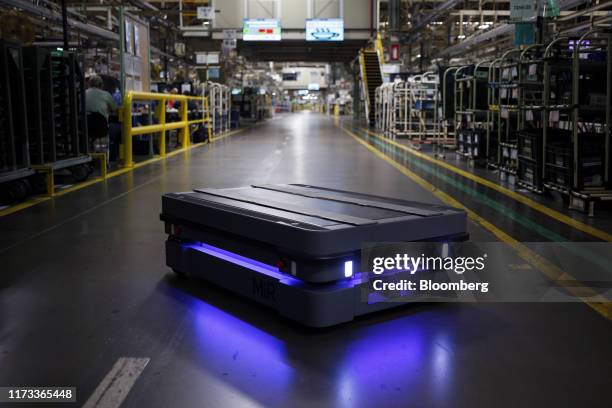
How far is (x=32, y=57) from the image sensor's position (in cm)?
836

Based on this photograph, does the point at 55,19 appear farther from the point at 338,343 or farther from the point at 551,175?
the point at 338,343

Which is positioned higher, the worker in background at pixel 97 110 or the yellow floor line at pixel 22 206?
the worker in background at pixel 97 110

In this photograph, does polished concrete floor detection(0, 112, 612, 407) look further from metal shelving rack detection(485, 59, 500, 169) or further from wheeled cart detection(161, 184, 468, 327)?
metal shelving rack detection(485, 59, 500, 169)

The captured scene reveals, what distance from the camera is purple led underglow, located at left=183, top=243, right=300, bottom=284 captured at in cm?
363

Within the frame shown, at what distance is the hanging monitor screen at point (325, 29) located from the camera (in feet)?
106

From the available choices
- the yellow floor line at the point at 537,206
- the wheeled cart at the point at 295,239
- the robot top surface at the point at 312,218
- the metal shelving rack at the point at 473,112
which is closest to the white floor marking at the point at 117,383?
the wheeled cart at the point at 295,239

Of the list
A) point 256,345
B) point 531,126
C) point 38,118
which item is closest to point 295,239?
point 256,345

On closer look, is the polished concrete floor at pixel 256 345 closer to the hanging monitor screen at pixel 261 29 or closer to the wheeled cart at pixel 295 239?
the wheeled cart at pixel 295 239

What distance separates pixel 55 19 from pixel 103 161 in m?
6.48

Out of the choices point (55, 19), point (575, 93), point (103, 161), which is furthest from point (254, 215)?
point (55, 19)

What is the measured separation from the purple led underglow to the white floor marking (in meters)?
0.88

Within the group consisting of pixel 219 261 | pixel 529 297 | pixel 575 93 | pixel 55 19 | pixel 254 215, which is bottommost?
pixel 529 297

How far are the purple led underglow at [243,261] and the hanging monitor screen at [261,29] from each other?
29510mm

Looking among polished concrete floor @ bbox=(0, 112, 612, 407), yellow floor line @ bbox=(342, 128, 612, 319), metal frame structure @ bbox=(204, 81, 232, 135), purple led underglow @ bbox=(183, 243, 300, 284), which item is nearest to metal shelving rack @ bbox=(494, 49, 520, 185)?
yellow floor line @ bbox=(342, 128, 612, 319)
